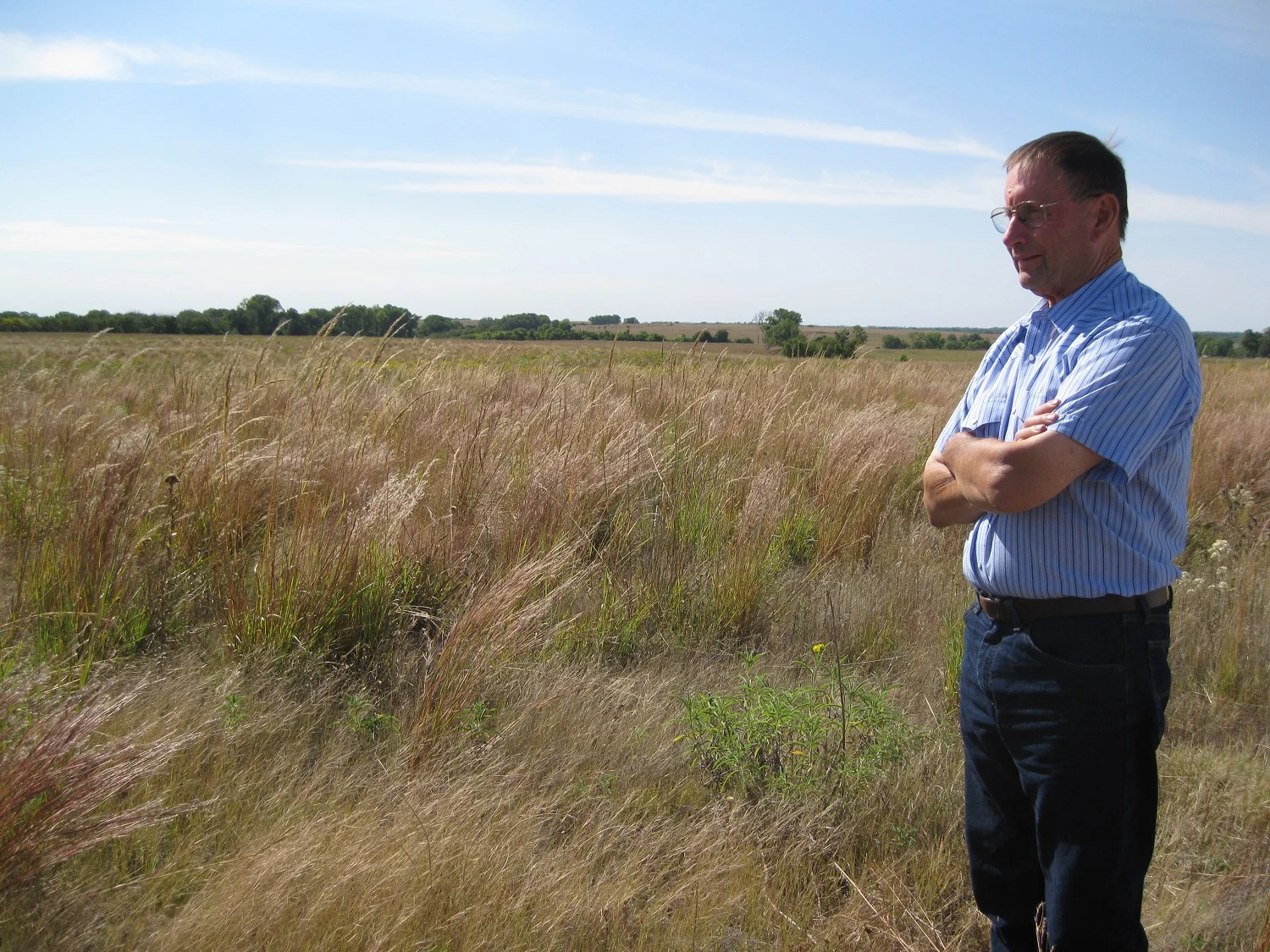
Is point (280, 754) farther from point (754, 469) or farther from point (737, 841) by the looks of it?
point (754, 469)

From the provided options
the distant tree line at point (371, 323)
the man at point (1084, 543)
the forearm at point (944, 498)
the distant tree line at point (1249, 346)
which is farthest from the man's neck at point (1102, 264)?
the distant tree line at point (1249, 346)

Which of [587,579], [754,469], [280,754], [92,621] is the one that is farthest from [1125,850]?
[754,469]

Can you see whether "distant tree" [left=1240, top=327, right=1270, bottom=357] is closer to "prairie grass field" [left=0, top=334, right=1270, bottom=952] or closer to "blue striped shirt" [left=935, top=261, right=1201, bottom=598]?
"prairie grass field" [left=0, top=334, right=1270, bottom=952]

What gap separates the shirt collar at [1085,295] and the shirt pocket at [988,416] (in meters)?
0.21

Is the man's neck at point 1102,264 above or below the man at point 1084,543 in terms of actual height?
above

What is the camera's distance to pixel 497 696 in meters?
2.85

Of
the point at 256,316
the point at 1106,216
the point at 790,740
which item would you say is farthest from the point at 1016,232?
the point at 256,316

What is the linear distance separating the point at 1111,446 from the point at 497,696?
80.5 inches

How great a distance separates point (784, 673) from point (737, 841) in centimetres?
109

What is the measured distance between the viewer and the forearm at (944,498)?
1.91 meters

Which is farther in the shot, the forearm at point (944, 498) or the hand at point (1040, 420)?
the forearm at point (944, 498)

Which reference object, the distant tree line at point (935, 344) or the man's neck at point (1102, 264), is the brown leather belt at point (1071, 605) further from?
the distant tree line at point (935, 344)

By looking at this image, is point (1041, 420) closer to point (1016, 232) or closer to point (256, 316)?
point (1016, 232)

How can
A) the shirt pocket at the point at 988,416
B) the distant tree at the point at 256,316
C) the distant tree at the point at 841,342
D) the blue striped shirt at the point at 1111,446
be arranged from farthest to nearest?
the distant tree at the point at 841,342, the distant tree at the point at 256,316, the shirt pocket at the point at 988,416, the blue striped shirt at the point at 1111,446
